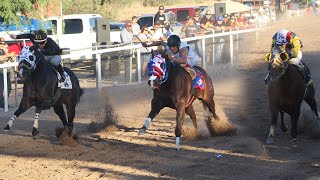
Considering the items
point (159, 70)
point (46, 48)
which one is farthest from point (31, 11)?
point (159, 70)

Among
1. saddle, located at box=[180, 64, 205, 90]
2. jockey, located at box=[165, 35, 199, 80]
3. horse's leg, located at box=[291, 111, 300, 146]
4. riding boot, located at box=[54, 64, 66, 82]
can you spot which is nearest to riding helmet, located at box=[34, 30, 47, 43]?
riding boot, located at box=[54, 64, 66, 82]

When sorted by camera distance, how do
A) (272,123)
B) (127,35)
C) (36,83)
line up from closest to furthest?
(272,123), (36,83), (127,35)

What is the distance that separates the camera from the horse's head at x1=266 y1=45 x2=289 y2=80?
10016 millimetres

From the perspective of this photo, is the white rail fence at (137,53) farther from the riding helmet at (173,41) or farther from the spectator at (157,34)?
the riding helmet at (173,41)

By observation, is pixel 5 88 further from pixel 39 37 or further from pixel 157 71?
pixel 157 71

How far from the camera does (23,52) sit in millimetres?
10922

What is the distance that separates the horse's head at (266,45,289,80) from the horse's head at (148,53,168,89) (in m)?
1.80

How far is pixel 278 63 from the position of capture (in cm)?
1001

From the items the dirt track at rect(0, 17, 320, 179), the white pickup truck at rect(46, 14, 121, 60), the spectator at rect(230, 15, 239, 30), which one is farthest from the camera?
the spectator at rect(230, 15, 239, 30)

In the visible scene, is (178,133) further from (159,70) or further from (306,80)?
(306,80)

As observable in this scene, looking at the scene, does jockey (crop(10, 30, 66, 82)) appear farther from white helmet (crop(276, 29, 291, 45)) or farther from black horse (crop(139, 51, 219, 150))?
white helmet (crop(276, 29, 291, 45))

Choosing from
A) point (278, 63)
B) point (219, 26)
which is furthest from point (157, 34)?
point (278, 63)

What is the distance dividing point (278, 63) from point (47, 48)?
14.2ft

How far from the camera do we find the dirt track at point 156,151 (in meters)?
9.02
